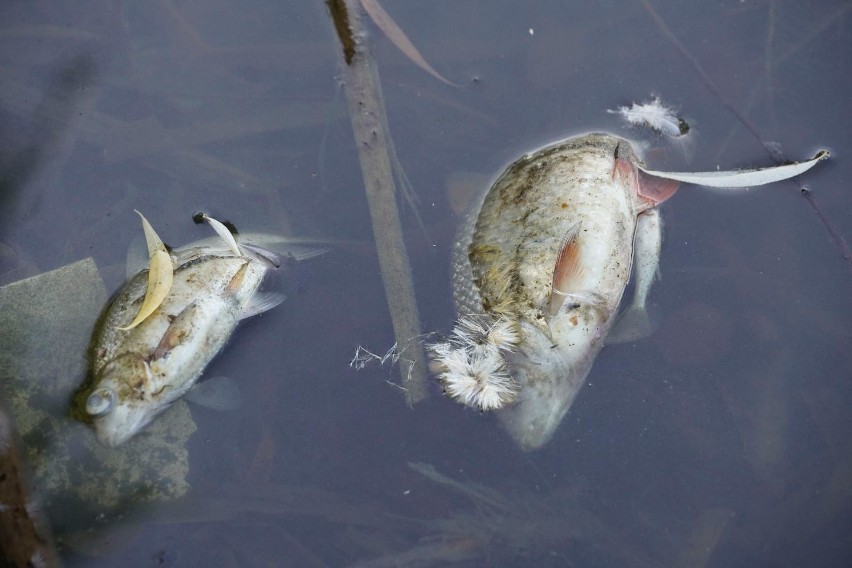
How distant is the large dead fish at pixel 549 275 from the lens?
3152mm

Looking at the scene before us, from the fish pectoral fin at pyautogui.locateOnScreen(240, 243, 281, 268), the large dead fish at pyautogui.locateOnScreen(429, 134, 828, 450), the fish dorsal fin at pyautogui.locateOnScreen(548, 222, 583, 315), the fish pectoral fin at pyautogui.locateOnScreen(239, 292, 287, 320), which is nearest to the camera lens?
the fish dorsal fin at pyautogui.locateOnScreen(548, 222, 583, 315)

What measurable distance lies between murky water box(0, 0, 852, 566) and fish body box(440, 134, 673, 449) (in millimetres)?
268

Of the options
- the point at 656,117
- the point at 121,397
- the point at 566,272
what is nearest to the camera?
the point at 566,272

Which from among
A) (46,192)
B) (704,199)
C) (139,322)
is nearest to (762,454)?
(704,199)

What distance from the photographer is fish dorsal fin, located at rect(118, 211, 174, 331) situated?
10.6ft

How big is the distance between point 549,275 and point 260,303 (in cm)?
150

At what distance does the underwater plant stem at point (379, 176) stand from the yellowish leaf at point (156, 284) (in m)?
1.09

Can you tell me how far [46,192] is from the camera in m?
3.83

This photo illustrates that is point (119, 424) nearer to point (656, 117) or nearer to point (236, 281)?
point (236, 281)

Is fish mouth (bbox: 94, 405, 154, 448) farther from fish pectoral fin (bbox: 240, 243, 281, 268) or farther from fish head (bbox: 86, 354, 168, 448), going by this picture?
fish pectoral fin (bbox: 240, 243, 281, 268)

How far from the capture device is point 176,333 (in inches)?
129

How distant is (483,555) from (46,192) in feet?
10.0

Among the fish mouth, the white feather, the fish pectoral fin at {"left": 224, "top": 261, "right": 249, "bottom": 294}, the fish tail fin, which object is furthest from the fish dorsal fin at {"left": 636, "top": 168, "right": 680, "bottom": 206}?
the fish mouth

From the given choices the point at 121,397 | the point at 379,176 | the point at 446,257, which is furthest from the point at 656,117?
the point at 121,397
